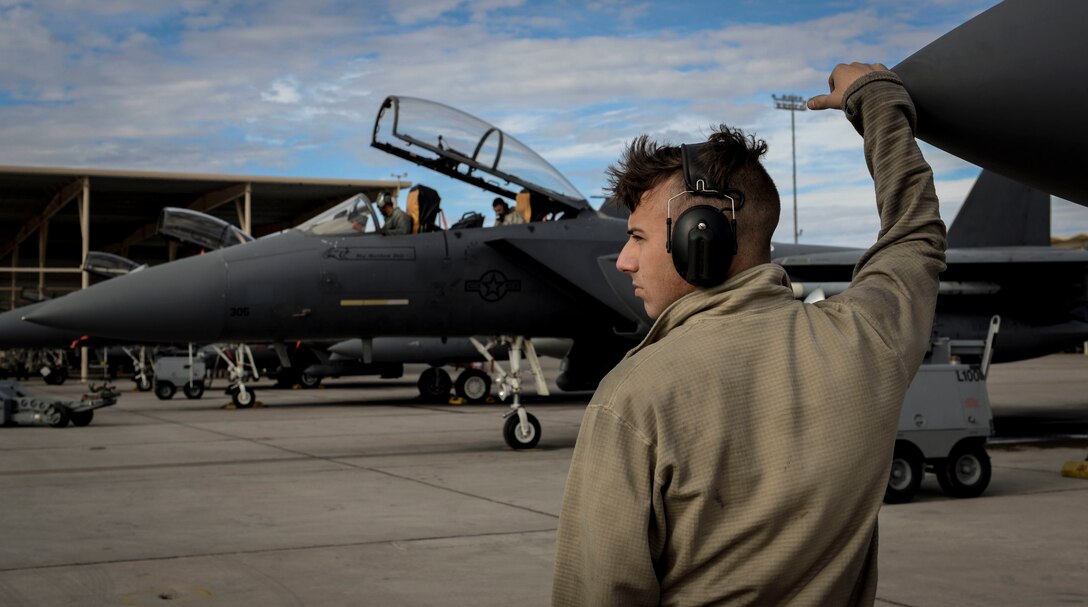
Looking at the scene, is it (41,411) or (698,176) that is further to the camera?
(41,411)


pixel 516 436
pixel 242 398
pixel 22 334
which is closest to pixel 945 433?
pixel 516 436

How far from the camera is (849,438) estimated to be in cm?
148

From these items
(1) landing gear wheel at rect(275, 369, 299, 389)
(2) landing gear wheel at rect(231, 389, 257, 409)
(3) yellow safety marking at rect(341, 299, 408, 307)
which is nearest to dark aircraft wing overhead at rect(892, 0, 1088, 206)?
(3) yellow safety marking at rect(341, 299, 408, 307)

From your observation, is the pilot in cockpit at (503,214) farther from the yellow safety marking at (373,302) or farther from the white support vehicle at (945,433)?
the white support vehicle at (945,433)

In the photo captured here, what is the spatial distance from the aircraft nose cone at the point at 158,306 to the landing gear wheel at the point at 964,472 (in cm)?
649

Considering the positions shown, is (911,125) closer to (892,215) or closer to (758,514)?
(892,215)

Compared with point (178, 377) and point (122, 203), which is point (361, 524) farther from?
point (122, 203)

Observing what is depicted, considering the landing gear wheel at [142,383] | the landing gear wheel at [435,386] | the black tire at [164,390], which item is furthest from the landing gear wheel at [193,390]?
the landing gear wheel at [435,386]

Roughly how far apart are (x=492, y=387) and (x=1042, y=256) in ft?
36.8

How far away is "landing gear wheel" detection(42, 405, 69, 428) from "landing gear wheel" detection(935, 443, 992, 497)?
1120 centimetres

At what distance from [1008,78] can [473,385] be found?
1720 cm

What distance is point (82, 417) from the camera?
46.1 feet

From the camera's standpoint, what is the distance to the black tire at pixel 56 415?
13812mm

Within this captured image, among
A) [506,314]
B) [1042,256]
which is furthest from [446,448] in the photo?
[1042,256]
